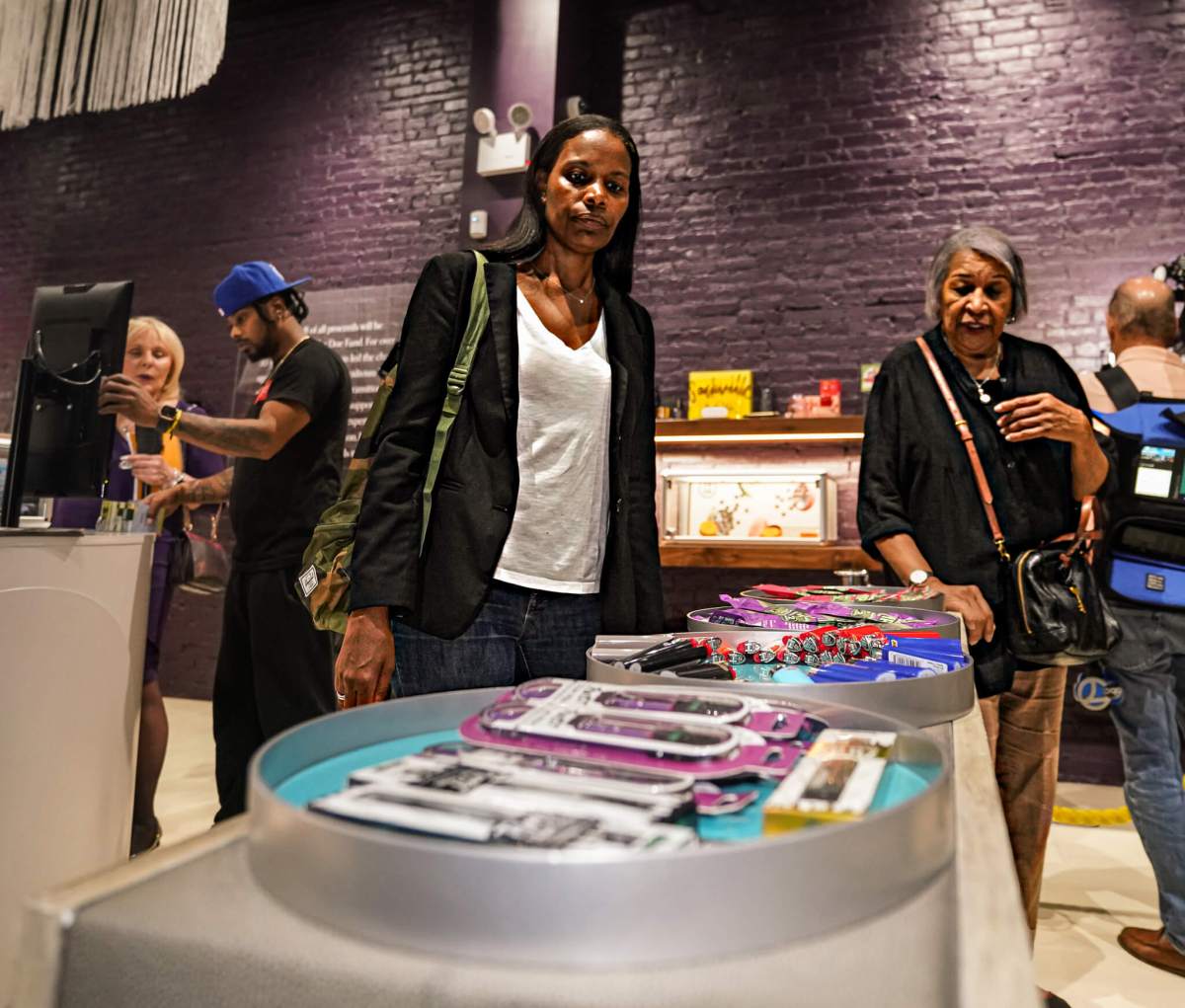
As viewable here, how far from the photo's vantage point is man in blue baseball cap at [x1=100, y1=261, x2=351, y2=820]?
2.32m

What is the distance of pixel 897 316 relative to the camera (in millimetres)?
4633

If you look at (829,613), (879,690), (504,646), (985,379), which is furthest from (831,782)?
(985,379)

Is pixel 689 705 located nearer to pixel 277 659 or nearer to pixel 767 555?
pixel 277 659

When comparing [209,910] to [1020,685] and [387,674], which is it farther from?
[1020,685]

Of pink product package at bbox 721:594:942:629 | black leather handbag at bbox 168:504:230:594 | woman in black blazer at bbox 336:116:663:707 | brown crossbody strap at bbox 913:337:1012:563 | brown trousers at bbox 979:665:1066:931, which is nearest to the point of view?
pink product package at bbox 721:594:942:629

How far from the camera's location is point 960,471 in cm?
176

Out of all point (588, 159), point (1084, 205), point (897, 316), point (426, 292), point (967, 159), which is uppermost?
point (967, 159)

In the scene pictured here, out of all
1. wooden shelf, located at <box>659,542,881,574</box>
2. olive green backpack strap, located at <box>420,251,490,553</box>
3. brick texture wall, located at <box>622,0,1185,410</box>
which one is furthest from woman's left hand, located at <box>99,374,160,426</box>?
brick texture wall, located at <box>622,0,1185,410</box>

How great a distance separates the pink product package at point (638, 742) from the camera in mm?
418

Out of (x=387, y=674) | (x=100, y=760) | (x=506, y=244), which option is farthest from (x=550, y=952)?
(x=100, y=760)

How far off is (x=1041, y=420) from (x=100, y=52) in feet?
10.2

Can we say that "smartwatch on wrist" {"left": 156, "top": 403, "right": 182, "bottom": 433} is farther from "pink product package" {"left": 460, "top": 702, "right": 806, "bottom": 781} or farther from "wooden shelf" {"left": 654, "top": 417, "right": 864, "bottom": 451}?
"wooden shelf" {"left": 654, "top": 417, "right": 864, "bottom": 451}

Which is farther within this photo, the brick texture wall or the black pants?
the brick texture wall

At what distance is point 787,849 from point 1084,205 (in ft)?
16.4
